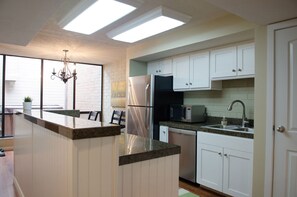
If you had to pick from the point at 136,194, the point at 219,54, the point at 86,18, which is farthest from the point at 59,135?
the point at 219,54

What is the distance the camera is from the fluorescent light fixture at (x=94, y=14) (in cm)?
212

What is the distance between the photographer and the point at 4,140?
5090mm

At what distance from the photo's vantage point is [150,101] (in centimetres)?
371

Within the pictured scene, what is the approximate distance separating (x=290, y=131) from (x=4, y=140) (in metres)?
5.57

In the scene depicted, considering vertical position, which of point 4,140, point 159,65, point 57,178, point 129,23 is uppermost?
point 129,23

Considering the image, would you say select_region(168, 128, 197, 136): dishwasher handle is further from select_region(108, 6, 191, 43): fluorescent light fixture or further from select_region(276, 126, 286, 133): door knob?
select_region(108, 6, 191, 43): fluorescent light fixture

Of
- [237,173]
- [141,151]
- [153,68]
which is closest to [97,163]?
[141,151]

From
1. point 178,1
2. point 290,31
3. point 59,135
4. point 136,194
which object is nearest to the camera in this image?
point 59,135

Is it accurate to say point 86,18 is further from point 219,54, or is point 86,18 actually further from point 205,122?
point 205,122

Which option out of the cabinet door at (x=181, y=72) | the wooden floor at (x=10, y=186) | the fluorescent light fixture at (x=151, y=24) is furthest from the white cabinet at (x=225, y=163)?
the fluorescent light fixture at (x=151, y=24)

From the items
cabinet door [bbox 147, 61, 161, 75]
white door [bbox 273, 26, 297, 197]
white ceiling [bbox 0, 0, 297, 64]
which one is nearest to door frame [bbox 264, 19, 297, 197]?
white door [bbox 273, 26, 297, 197]

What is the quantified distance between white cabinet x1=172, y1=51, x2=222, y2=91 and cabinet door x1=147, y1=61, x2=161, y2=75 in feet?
1.43

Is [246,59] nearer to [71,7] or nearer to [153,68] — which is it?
[153,68]

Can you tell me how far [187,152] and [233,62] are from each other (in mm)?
1427
